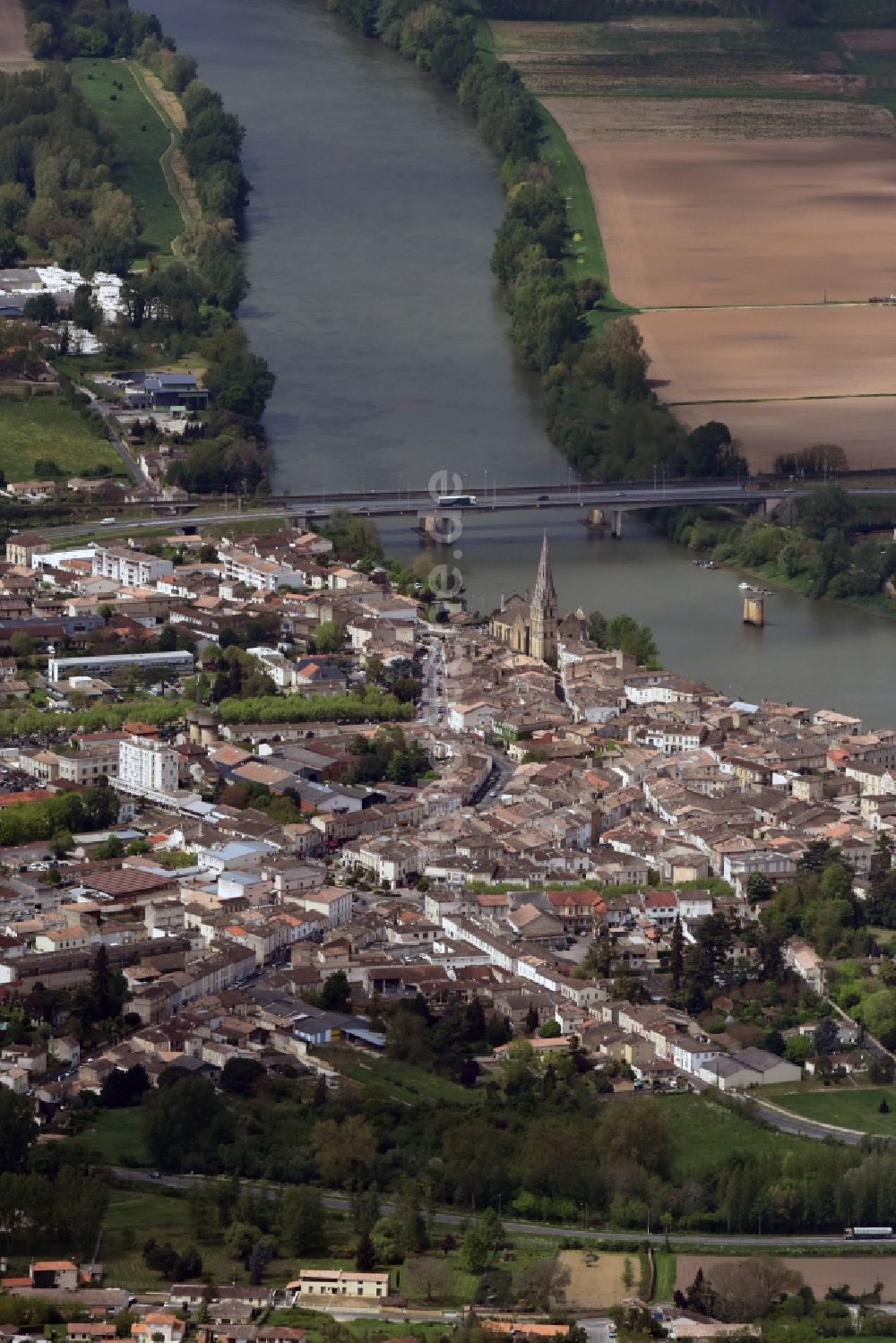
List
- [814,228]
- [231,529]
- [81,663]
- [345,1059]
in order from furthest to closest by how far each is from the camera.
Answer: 1. [814,228]
2. [231,529]
3. [81,663]
4. [345,1059]

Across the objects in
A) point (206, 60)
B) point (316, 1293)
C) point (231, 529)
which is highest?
point (206, 60)

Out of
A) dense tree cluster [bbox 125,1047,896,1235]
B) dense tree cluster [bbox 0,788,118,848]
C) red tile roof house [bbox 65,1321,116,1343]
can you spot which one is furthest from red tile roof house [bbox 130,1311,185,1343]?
dense tree cluster [bbox 0,788,118,848]

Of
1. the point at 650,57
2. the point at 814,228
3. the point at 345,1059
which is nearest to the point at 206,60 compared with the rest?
the point at 650,57

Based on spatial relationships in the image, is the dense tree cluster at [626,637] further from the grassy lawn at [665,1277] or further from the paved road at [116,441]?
the grassy lawn at [665,1277]

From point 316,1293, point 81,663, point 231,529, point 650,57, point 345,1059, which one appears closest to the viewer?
point 316,1293

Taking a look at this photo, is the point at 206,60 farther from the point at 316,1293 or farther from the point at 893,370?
the point at 316,1293
